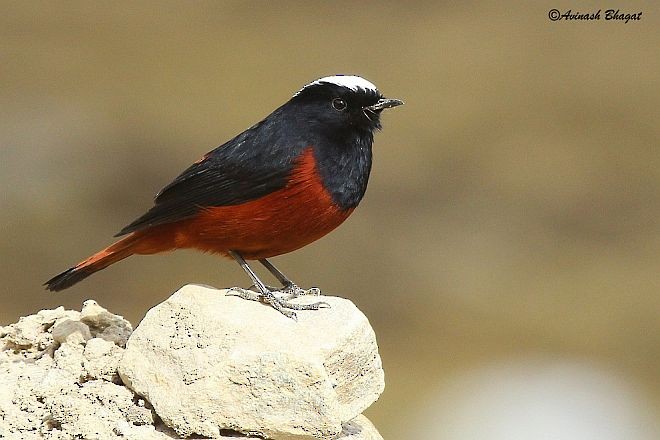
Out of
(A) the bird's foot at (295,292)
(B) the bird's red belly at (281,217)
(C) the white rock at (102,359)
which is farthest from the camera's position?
(A) the bird's foot at (295,292)

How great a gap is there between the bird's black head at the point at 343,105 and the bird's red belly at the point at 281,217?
0.70 ft

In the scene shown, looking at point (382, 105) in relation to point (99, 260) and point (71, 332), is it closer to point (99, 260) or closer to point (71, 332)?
point (99, 260)

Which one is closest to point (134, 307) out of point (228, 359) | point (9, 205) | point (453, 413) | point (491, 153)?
point (9, 205)

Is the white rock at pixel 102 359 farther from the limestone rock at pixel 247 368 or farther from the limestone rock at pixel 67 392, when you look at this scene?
the limestone rock at pixel 247 368

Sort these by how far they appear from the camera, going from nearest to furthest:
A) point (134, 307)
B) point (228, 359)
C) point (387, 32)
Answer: point (228, 359) → point (134, 307) → point (387, 32)

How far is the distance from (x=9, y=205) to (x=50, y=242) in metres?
0.82

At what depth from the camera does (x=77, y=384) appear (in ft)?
16.1

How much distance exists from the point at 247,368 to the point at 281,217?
97 cm

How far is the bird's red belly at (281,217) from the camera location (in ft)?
17.1

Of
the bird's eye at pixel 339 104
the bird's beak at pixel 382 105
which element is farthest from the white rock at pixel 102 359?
the bird's beak at pixel 382 105

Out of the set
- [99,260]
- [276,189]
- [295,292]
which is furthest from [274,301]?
[99,260]

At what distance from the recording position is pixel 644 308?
1275 cm

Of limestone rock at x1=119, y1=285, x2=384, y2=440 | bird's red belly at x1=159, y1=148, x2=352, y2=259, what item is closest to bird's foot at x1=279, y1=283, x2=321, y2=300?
bird's red belly at x1=159, y1=148, x2=352, y2=259

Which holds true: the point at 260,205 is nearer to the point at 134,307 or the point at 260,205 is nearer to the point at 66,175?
the point at 134,307
